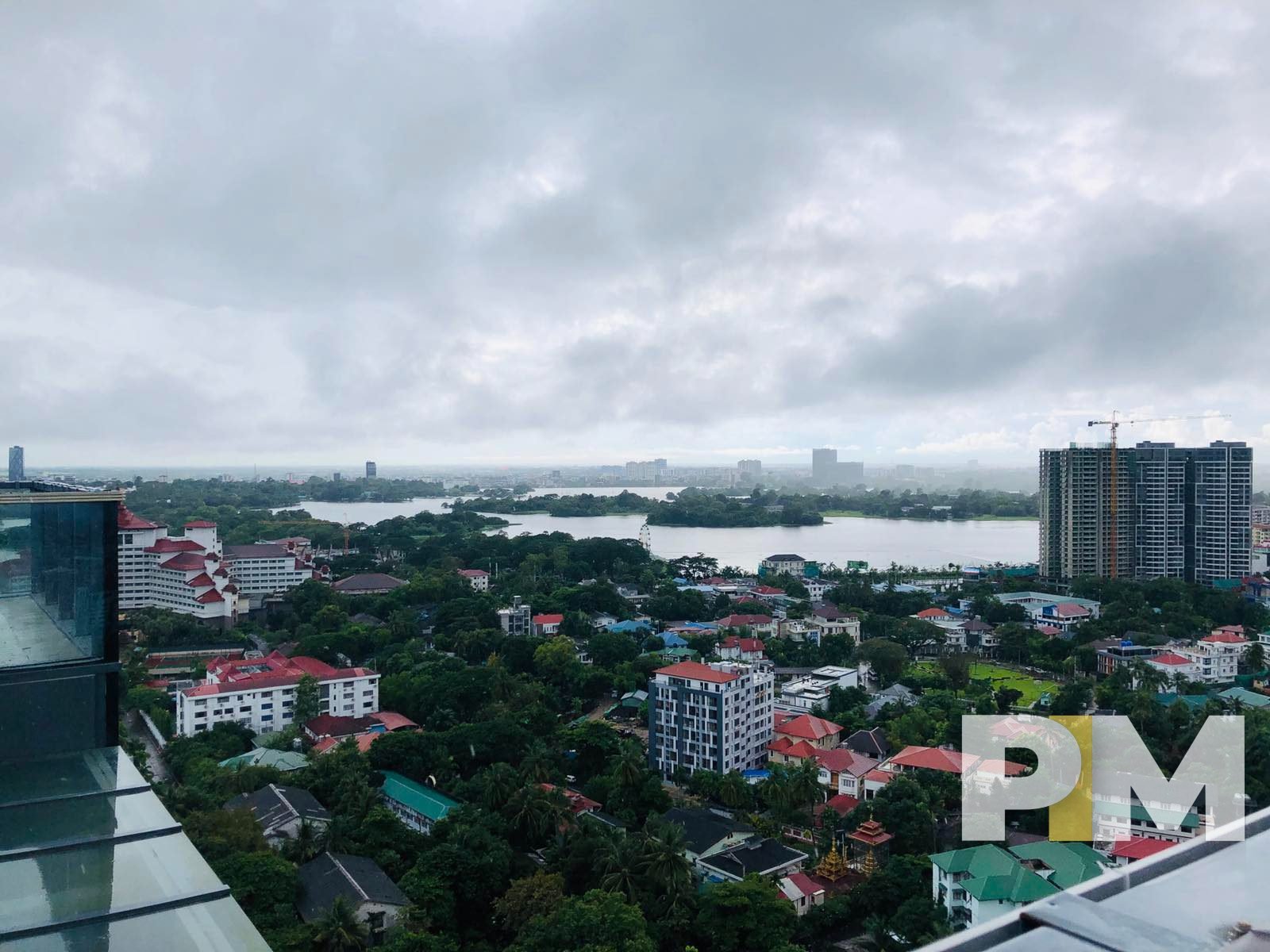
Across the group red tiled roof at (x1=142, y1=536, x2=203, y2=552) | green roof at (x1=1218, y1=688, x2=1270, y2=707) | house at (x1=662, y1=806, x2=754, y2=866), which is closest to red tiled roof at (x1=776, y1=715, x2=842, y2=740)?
house at (x1=662, y1=806, x2=754, y2=866)

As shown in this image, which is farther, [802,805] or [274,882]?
[802,805]

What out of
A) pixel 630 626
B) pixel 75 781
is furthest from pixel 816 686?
pixel 75 781

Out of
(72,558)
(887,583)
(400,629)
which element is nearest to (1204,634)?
(887,583)

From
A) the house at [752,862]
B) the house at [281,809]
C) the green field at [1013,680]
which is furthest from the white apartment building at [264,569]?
the house at [752,862]

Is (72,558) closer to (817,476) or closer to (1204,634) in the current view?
(1204,634)

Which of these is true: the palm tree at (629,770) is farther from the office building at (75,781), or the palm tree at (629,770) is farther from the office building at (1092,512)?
the office building at (1092,512)
